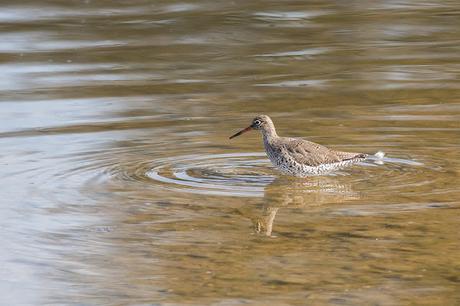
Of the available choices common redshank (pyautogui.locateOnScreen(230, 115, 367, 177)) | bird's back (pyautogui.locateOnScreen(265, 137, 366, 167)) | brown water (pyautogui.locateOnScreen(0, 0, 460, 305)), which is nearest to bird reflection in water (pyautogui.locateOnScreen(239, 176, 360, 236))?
brown water (pyautogui.locateOnScreen(0, 0, 460, 305))

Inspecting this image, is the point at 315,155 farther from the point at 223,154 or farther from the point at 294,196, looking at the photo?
the point at 223,154

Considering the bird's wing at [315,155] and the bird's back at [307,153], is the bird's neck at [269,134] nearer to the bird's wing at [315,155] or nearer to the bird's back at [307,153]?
the bird's back at [307,153]

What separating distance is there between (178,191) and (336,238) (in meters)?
2.22

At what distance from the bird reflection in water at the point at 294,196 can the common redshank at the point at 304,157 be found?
14cm

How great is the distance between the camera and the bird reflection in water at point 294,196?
1062 centimetres

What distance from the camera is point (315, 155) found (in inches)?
476

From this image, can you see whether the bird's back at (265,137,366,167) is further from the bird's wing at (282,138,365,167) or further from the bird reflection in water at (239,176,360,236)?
the bird reflection in water at (239,176,360,236)

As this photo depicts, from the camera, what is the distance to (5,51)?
2030 centimetres

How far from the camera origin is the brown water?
890 cm

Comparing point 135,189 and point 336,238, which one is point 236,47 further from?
point 336,238

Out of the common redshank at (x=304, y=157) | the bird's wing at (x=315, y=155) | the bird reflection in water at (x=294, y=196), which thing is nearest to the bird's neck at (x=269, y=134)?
the common redshank at (x=304, y=157)

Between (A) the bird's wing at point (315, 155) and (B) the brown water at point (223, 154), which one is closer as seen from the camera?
(B) the brown water at point (223, 154)

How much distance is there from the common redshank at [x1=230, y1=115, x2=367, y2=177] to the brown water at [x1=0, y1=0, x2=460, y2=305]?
17 cm

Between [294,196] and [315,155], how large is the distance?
2.35 ft
